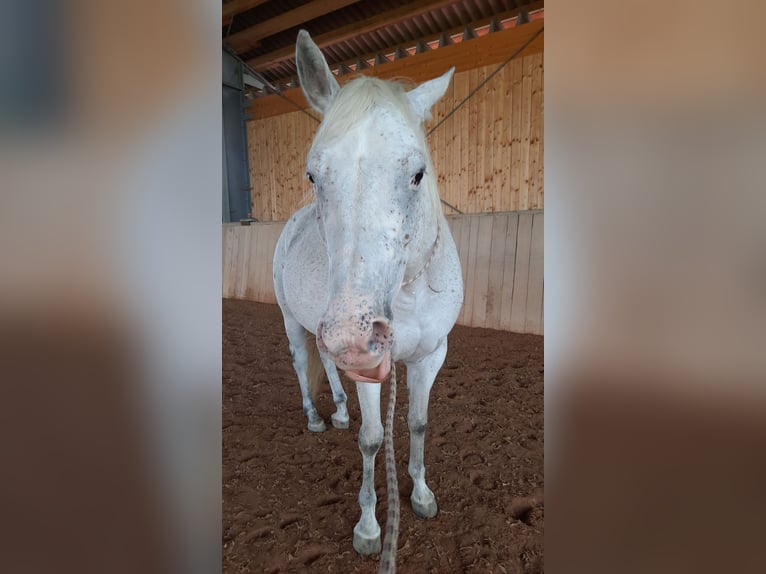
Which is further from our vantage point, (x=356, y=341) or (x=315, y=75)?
(x=315, y=75)

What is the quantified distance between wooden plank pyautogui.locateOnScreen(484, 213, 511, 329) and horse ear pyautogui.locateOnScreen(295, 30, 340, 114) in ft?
8.75

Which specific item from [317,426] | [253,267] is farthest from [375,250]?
[253,267]

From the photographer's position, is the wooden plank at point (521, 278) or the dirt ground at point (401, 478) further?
the wooden plank at point (521, 278)

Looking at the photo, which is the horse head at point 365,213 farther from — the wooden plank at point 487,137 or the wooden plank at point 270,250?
the wooden plank at point 270,250

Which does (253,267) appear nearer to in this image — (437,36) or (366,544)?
(437,36)

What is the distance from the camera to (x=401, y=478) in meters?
1.37

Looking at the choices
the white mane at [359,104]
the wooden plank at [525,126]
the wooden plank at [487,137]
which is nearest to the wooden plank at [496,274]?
the wooden plank at [525,126]

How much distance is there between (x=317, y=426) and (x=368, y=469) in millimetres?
661

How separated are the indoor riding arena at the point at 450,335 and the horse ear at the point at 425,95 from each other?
3.1 inches

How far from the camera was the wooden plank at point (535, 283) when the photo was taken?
3.10m
